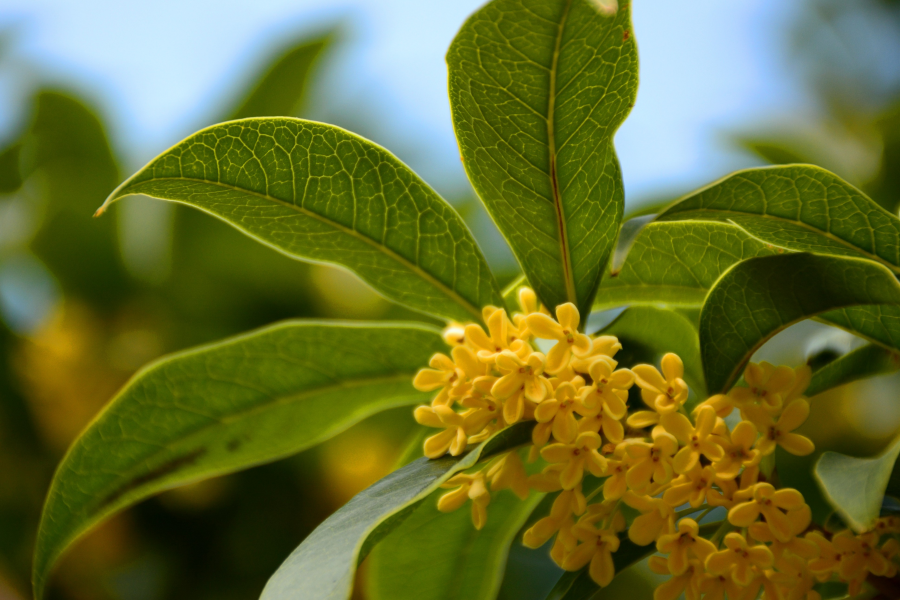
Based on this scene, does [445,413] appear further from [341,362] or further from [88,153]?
[88,153]

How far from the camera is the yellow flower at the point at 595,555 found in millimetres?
583

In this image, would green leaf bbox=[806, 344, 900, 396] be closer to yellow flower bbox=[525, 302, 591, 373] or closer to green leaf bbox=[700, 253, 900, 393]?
green leaf bbox=[700, 253, 900, 393]

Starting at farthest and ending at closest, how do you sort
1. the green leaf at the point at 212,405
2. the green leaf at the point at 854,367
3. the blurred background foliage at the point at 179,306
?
the blurred background foliage at the point at 179,306 < the green leaf at the point at 212,405 < the green leaf at the point at 854,367

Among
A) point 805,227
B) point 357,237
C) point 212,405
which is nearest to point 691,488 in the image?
point 805,227

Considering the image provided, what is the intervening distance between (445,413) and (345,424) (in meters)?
0.30

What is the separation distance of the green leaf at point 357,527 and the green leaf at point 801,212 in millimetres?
247

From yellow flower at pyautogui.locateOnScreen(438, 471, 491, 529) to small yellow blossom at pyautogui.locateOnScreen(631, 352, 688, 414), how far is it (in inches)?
6.1

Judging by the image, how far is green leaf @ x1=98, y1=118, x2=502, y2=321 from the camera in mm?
628

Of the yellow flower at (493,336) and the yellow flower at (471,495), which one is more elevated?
the yellow flower at (493,336)

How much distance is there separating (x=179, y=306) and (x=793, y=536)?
1821mm

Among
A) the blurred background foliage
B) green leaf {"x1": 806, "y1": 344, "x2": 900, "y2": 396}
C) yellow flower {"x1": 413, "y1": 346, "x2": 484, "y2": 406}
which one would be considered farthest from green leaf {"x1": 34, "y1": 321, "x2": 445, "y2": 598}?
the blurred background foliage

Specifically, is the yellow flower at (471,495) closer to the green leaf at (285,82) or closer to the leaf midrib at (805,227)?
the leaf midrib at (805,227)

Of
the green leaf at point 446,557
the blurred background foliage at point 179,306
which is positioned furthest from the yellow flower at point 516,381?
the blurred background foliage at point 179,306

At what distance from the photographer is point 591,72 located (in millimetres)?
575
